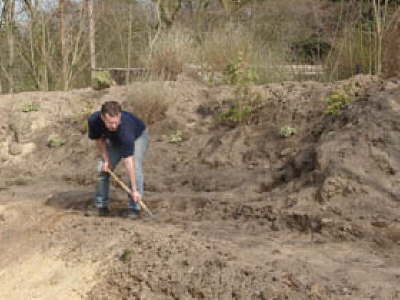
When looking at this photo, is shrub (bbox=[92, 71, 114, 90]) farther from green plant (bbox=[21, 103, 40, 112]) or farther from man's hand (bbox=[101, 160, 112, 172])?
man's hand (bbox=[101, 160, 112, 172])

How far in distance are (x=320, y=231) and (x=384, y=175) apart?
37.2 inches

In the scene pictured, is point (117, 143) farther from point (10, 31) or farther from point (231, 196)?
point (10, 31)

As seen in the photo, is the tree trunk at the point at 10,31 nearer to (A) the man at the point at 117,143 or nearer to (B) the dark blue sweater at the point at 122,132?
(A) the man at the point at 117,143

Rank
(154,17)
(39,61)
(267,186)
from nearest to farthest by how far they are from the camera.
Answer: (267,186)
(39,61)
(154,17)

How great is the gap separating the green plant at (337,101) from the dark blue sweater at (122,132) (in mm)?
2583

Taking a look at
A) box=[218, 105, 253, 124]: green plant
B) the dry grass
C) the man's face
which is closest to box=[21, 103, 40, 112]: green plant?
the dry grass

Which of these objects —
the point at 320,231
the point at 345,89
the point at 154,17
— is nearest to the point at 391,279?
the point at 320,231

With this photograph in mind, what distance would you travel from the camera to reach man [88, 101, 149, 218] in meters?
5.21

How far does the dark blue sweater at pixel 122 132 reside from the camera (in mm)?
5355

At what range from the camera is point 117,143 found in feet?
18.6

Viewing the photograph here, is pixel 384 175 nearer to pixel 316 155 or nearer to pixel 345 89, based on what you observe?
pixel 316 155

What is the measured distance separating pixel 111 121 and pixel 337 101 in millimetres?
3279

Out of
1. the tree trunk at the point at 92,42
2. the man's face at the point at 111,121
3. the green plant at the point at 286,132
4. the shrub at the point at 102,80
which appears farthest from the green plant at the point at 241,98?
the tree trunk at the point at 92,42

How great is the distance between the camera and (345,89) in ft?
23.9
